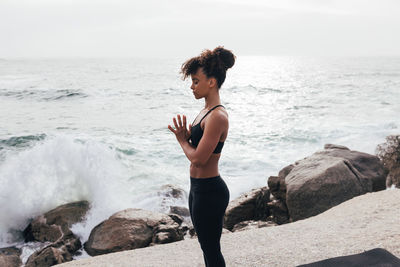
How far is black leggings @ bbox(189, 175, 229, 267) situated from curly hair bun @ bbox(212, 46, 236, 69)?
0.83 m

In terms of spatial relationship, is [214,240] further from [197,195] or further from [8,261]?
[8,261]

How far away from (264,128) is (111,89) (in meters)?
17.4

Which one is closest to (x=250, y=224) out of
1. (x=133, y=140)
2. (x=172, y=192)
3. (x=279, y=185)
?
(x=279, y=185)

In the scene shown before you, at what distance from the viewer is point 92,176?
951 cm

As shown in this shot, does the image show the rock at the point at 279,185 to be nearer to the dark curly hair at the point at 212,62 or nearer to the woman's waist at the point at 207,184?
the woman's waist at the point at 207,184

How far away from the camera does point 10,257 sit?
6320 mm

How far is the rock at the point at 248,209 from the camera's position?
7344 mm

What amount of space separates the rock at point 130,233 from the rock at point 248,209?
126 cm

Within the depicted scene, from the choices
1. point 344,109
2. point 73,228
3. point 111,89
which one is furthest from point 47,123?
point 344,109

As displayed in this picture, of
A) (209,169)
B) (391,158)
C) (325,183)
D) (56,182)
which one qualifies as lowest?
(56,182)

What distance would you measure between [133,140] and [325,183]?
412 inches

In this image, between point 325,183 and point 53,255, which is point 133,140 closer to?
point 53,255

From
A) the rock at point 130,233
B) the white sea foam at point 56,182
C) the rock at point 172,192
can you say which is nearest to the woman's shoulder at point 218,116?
the rock at point 130,233

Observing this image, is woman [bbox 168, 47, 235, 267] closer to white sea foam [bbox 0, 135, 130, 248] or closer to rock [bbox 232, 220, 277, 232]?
rock [bbox 232, 220, 277, 232]
